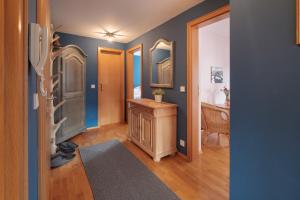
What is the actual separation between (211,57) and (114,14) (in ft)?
8.85

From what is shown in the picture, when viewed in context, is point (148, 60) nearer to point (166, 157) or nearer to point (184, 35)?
point (184, 35)

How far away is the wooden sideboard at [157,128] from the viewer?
2.62 metres

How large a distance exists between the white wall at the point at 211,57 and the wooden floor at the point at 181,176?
5.61 ft

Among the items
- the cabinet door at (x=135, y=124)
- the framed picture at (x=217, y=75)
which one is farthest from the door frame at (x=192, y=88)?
the framed picture at (x=217, y=75)

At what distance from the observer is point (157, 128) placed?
262cm

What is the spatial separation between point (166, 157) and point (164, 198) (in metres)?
1.02

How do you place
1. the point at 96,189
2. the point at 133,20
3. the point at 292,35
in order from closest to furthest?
the point at 292,35
the point at 96,189
the point at 133,20

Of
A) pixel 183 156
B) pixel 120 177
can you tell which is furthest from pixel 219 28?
pixel 120 177

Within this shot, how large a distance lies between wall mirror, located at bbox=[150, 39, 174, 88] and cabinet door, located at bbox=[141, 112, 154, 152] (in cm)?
74

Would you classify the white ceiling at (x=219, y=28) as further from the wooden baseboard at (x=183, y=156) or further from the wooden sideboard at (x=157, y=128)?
the wooden baseboard at (x=183, y=156)

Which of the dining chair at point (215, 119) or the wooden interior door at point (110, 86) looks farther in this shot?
the wooden interior door at point (110, 86)

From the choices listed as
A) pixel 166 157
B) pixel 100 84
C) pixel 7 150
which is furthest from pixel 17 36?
pixel 100 84

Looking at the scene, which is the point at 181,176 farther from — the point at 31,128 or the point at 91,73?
the point at 91,73

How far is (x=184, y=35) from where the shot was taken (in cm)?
272
